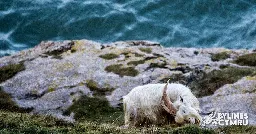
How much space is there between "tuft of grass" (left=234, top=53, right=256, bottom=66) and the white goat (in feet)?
40.8

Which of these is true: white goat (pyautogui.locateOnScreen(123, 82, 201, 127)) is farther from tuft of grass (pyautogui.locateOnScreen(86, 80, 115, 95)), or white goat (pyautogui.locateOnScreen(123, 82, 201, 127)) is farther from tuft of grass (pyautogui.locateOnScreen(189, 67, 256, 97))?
tuft of grass (pyautogui.locateOnScreen(86, 80, 115, 95))

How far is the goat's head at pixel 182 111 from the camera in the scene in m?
22.3

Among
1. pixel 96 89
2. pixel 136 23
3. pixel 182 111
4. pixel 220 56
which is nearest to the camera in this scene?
pixel 182 111

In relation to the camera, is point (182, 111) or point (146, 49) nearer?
point (182, 111)

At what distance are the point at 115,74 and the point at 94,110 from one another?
4.52 metres

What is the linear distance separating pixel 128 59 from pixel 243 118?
12359 mm

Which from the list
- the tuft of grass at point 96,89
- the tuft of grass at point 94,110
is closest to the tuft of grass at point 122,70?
the tuft of grass at point 96,89

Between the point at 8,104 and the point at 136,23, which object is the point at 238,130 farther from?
the point at 136,23

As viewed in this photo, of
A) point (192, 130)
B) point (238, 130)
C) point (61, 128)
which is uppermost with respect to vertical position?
point (238, 130)

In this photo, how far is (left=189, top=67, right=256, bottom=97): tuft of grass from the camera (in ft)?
105

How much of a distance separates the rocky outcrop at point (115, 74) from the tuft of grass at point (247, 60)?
1.35 feet

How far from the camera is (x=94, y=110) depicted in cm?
3131

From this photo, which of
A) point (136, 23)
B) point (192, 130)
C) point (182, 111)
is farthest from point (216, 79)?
point (136, 23)

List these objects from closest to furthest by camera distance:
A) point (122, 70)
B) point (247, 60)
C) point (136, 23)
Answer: point (122, 70) → point (247, 60) → point (136, 23)
